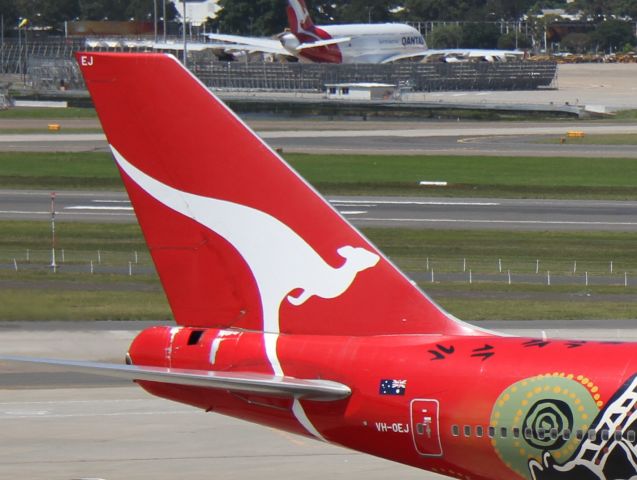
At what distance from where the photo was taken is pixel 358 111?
12381cm

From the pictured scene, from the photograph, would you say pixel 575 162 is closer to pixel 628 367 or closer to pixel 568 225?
pixel 568 225

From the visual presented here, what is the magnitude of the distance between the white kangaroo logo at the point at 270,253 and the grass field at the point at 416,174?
5055cm

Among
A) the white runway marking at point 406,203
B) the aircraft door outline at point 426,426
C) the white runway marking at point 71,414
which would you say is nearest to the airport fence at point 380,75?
the white runway marking at point 406,203

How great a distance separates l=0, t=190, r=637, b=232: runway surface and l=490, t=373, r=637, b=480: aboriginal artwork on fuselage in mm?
41748

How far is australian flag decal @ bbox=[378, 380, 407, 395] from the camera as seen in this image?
16.0 meters

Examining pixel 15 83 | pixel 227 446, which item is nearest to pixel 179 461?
pixel 227 446

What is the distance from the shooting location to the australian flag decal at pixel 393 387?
1596cm

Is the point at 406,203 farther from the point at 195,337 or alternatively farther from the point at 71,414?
the point at 195,337

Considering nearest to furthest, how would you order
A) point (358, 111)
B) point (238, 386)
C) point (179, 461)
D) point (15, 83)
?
point (238, 386) < point (179, 461) < point (358, 111) < point (15, 83)

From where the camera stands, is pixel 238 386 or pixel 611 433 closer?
pixel 611 433

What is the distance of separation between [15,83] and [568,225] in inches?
5004

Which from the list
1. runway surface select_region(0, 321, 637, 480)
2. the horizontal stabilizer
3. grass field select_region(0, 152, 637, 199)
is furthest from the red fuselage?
grass field select_region(0, 152, 637, 199)

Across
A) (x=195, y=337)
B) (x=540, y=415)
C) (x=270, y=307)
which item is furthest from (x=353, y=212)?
(x=540, y=415)

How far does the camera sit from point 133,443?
2328cm
